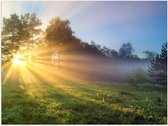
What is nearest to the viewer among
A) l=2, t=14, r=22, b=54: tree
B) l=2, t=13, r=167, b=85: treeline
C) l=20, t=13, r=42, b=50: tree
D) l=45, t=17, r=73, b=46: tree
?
l=2, t=14, r=22, b=54: tree

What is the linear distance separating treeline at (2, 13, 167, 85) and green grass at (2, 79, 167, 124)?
1.42 metres

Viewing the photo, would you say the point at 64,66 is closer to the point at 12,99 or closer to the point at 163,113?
the point at 12,99

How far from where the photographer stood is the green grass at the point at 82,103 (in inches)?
524

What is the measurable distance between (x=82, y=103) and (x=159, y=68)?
3.71 m

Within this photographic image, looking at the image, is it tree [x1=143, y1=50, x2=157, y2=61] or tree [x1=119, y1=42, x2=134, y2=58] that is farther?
tree [x1=143, y1=50, x2=157, y2=61]

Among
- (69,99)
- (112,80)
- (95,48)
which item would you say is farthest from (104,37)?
(69,99)

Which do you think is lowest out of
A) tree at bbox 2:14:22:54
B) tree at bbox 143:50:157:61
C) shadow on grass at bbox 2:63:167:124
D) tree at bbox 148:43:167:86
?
shadow on grass at bbox 2:63:167:124

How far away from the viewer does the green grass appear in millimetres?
13305

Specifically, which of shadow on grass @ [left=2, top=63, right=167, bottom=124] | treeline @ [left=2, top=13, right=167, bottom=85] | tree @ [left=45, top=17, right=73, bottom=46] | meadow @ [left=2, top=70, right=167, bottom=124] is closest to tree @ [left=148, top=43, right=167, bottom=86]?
treeline @ [left=2, top=13, right=167, bottom=85]

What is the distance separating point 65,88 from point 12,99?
315cm

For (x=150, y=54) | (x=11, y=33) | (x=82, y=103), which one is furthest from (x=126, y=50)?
(x=11, y=33)

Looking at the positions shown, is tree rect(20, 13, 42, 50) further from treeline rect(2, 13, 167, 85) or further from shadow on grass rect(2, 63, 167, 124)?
shadow on grass rect(2, 63, 167, 124)

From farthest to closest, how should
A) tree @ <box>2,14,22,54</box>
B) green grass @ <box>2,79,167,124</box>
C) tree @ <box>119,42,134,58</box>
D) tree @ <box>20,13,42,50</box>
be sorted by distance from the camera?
tree @ <box>119,42,134,58</box>, tree @ <box>20,13,42,50</box>, tree @ <box>2,14,22,54</box>, green grass @ <box>2,79,167,124</box>

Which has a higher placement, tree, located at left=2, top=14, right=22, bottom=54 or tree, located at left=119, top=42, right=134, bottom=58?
tree, located at left=2, top=14, right=22, bottom=54
